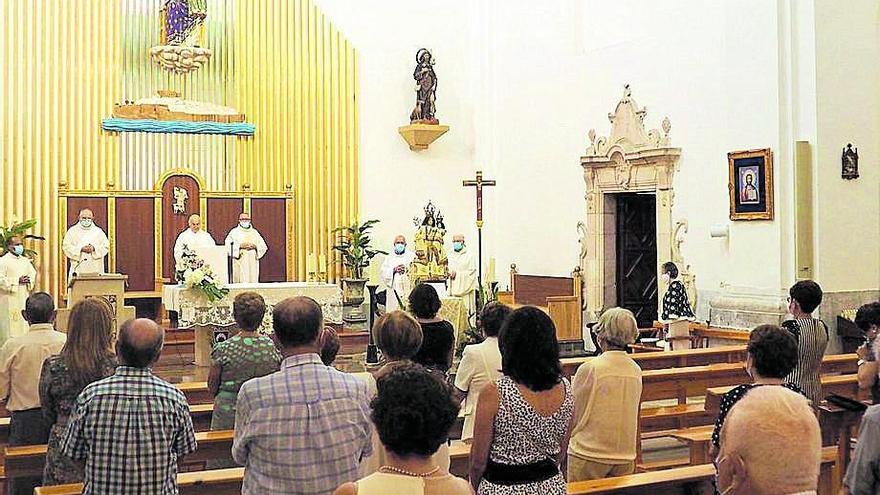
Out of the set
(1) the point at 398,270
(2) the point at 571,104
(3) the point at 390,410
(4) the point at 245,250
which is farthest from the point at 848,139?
(3) the point at 390,410

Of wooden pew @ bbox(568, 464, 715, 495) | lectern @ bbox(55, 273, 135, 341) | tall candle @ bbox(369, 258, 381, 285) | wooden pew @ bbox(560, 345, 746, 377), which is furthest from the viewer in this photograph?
tall candle @ bbox(369, 258, 381, 285)

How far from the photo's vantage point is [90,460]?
3.44 m

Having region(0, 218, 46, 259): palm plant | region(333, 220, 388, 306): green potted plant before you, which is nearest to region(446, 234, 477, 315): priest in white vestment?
region(333, 220, 388, 306): green potted plant

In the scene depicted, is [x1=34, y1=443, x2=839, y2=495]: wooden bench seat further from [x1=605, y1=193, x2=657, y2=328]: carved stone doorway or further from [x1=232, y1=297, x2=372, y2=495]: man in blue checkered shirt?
[x1=605, y1=193, x2=657, y2=328]: carved stone doorway

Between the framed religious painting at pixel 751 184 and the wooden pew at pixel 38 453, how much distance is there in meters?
7.91

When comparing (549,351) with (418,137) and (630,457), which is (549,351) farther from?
(418,137)

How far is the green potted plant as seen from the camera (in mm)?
15406

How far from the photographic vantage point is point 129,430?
11.3 feet

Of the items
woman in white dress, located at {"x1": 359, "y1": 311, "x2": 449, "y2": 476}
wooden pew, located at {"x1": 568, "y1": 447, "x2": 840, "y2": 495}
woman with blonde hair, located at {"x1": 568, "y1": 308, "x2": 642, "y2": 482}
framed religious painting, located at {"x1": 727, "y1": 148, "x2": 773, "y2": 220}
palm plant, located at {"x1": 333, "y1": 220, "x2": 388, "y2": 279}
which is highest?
framed religious painting, located at {"x1": 727, "y1": 148, "x2": 773, "y2": 220}

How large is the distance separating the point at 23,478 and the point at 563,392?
3.22 m

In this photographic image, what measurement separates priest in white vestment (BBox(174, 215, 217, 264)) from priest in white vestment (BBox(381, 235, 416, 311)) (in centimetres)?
266

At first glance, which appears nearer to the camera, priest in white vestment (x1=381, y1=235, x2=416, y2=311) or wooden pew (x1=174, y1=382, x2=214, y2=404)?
wooden pew (x1=174, y1=382, x2=214, y2=404)

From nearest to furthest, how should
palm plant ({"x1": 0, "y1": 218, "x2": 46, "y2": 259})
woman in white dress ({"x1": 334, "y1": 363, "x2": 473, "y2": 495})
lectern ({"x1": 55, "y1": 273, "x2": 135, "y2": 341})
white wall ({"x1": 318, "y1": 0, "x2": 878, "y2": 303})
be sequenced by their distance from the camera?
1. woman in white dress ({"x1": 334, "y1": 363, "x2": 473, "y2": 495})
2. white wall ({"x1": 318, "y1": 0, "x2": 878, "y2": 303})
3. lectern ({"x1": 55, "y1": 273, "x2": 135, "y2": 341})
4. palm plant ({"x1": 0, "y1": 218, "x2": 46, "y2": 259})

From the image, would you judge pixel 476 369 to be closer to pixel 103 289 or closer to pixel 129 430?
pixel 129 430
